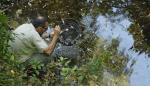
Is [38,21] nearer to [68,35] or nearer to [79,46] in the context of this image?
[68,35]

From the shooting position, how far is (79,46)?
28.6 ft

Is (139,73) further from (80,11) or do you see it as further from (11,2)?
(11,2)

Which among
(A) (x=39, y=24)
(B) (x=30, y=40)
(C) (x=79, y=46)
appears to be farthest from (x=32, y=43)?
(C) (x=79, y=46)

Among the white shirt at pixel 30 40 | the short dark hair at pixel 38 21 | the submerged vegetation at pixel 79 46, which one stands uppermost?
the short dark hair at pixel 38 21

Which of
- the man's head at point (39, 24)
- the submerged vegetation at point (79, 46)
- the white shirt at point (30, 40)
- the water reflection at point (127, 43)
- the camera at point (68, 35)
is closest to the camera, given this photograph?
the submerged vegetation at point (79, 46)

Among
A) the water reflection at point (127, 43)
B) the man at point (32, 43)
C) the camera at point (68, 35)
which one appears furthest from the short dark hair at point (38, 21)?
the water reflection at point (127, 43)

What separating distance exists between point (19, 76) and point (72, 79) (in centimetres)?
69

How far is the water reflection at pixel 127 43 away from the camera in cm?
900

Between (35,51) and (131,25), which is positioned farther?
(131,25)

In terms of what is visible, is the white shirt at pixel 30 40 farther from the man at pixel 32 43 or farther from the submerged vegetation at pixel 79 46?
the submerged vegetation at pixel 79 46

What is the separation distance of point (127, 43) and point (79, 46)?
8.11 ft

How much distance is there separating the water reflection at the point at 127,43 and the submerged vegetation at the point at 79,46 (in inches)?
5.5

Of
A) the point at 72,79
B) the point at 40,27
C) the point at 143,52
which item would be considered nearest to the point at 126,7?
the point at 143,52

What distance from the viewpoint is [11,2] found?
466 inches
